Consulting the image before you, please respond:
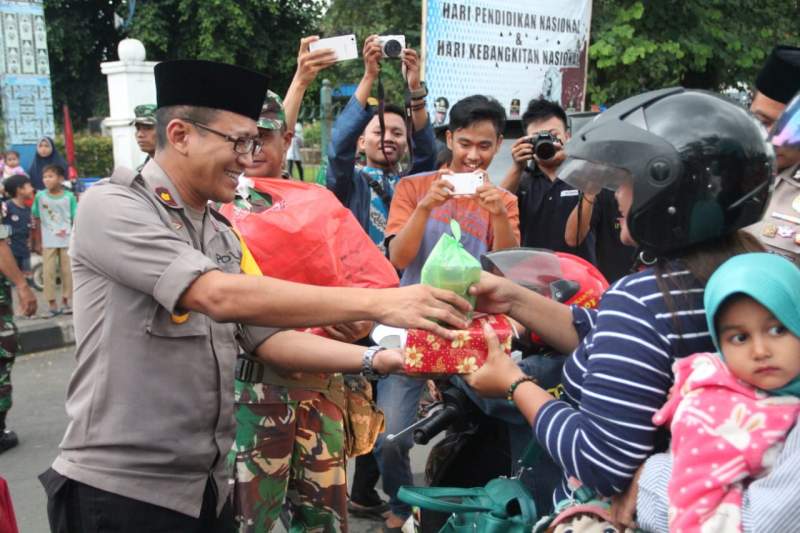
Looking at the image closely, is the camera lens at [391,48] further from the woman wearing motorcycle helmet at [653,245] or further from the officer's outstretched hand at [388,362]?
the woman wearing motorcycle helmet at [653,245]

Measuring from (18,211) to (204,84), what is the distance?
847 centimetres

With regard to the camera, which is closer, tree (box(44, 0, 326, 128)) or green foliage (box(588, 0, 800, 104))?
green foliage (box(588, 0, 800, 104))

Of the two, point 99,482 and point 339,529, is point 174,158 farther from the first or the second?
point 339,529

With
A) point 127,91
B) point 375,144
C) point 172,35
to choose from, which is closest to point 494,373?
point 375,144

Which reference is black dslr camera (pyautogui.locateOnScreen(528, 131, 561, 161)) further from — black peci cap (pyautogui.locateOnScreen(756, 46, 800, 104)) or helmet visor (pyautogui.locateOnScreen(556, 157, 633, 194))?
helmet visor (pyautogui.locateOnScreen(556, 157, 633, 194))

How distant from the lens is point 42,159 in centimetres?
1187

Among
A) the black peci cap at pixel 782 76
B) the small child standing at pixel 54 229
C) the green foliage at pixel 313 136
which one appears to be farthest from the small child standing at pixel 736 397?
the green foliage at pixel 313 136

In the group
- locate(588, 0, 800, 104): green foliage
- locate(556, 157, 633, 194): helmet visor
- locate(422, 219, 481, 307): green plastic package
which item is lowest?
locate(422, 219, 481, 307): green plastic package

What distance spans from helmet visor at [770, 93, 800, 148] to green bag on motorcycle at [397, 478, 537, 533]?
1.40 meters

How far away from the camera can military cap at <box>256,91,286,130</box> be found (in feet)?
9.62

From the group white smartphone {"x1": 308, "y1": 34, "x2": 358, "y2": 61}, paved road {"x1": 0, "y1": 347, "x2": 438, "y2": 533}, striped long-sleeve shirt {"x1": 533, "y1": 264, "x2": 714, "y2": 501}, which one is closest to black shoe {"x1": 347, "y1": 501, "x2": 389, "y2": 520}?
paved road {"x1": 0, "y1": 347, "x2": 438, "y2": 533}

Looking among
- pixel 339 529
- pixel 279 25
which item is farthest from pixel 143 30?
pixel 339 529

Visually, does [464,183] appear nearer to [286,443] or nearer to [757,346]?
[286,443]

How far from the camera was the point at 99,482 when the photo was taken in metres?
1.97
